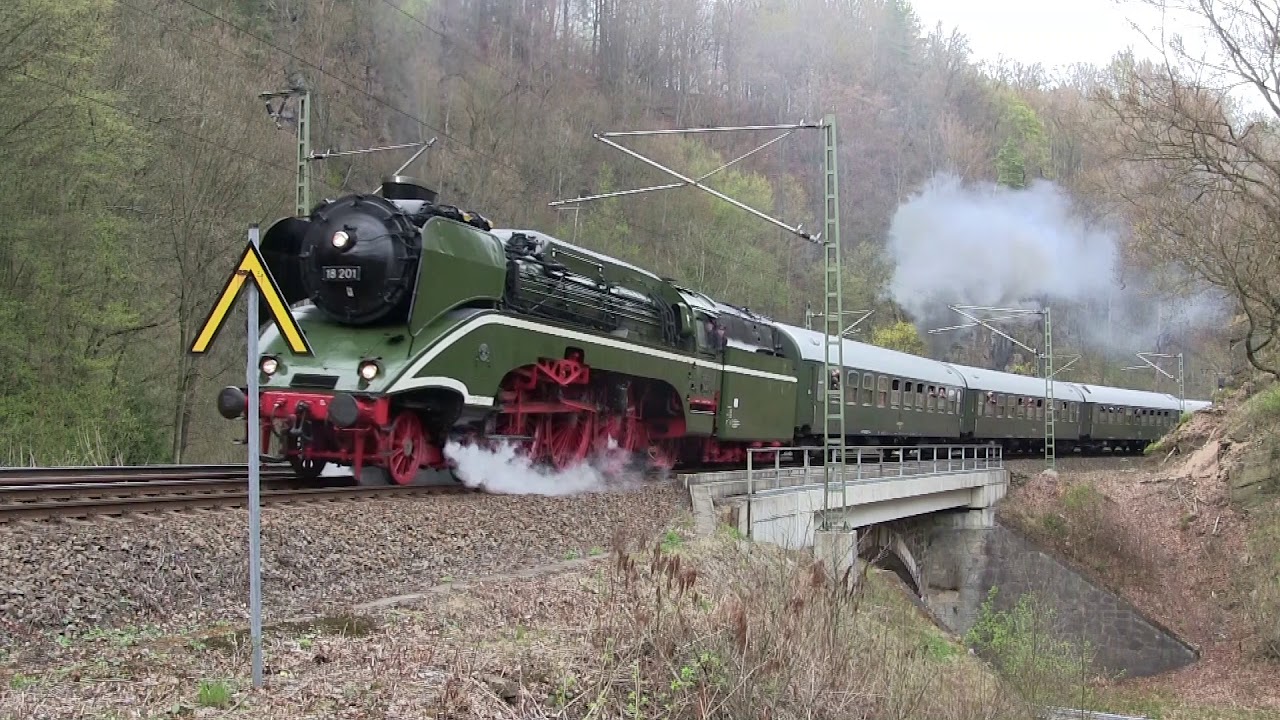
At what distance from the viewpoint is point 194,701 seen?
4848 millimetres

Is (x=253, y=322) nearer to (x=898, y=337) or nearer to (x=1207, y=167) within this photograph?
(x=1207, y=167)

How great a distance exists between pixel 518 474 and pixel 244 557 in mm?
5942

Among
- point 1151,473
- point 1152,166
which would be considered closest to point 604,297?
point 1152,166

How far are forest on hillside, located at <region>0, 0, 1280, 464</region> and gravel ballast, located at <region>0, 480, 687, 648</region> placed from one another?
11.7m

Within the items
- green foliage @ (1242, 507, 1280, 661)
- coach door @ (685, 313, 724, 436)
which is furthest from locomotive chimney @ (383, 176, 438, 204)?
green foliage @ (1242, 507, 1280, 661)

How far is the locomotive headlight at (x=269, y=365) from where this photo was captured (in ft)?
37.7

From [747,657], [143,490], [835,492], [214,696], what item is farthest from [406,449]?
[835,492]

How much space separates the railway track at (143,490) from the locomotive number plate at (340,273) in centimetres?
250

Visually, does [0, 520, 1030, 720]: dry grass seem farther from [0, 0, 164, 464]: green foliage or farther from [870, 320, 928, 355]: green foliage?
[870, 320, 928, 355]: green foliage

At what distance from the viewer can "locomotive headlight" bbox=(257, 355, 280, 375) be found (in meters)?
11.5

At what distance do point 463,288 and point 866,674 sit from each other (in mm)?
6856

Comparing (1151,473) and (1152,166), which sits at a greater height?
(1152,166)

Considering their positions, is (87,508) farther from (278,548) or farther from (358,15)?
(358,15)

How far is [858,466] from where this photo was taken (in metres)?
18.9
